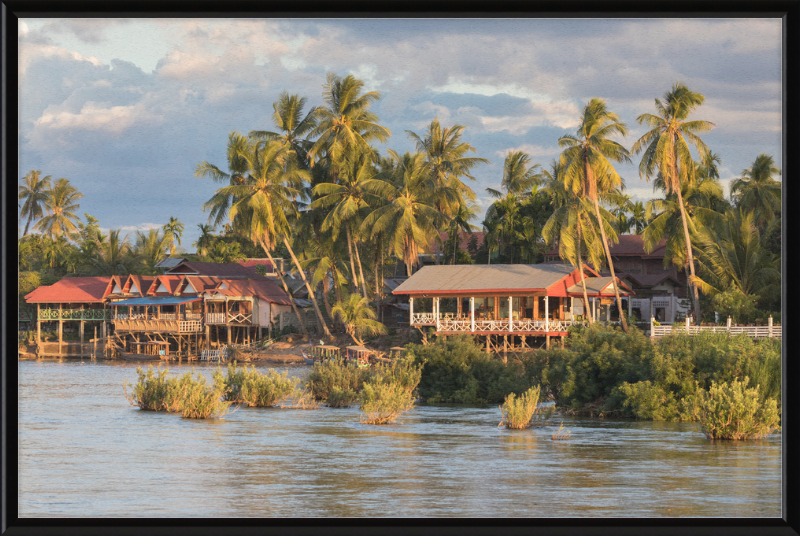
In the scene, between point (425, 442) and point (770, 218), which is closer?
point (425, 442)

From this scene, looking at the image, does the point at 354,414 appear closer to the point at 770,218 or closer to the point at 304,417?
the point at 304,417

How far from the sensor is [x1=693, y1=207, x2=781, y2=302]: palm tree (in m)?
32.3

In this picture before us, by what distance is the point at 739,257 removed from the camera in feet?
108

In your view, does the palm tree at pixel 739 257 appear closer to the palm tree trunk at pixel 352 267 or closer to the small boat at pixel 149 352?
the palm tree trunk at pixel 352 267

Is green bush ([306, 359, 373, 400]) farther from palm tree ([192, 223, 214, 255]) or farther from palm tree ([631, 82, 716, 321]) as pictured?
palm tree ([192, 223, 214, 255])

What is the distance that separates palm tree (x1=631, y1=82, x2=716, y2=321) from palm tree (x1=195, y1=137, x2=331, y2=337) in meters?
19.9

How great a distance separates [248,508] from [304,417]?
1044 cm

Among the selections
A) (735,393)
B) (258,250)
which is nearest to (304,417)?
(735,393)

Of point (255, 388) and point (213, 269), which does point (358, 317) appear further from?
point (255, 388)

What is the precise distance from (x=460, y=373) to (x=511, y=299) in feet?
39.7

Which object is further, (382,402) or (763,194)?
(763,194)

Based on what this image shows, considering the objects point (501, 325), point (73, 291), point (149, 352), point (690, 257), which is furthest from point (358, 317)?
point (73, 291)

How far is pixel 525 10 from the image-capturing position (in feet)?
17.2

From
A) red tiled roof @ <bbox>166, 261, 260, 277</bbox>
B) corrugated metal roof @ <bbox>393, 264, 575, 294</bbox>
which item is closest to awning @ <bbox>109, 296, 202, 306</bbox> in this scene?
red tiled roof @ <bbox>166, 261, 260, 277</bbox>
